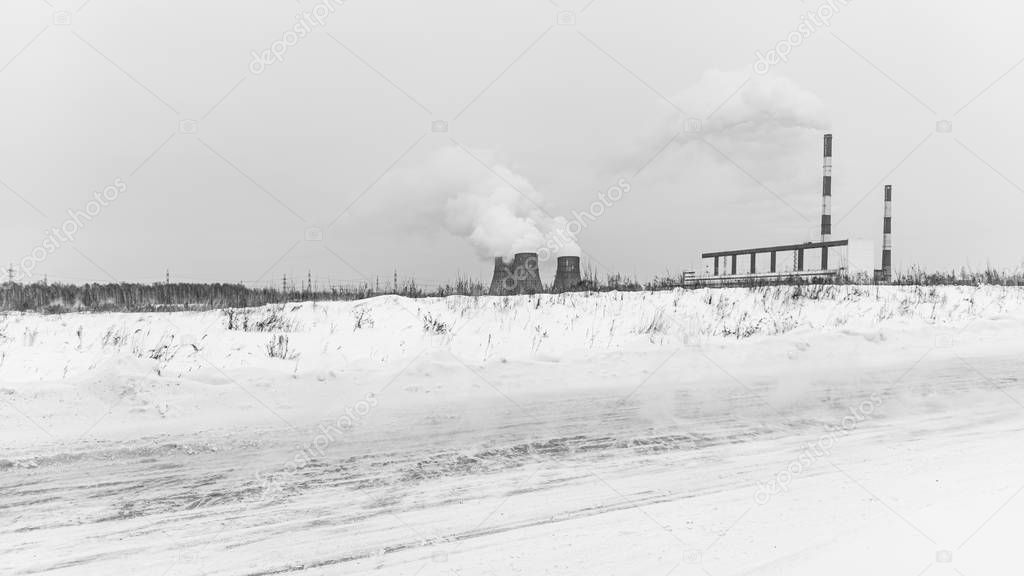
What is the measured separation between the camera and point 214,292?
21156mm

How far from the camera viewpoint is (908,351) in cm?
966

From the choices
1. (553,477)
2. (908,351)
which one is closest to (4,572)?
(553,477)

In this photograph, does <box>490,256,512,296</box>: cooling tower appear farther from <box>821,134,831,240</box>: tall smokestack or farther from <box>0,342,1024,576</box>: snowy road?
<box>821,134,831,240</box>: tall smokestack

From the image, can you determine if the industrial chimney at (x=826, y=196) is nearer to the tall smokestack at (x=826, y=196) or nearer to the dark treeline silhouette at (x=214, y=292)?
the tall smokestack at (x=826, y=196)

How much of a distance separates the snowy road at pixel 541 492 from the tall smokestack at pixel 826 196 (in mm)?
38036

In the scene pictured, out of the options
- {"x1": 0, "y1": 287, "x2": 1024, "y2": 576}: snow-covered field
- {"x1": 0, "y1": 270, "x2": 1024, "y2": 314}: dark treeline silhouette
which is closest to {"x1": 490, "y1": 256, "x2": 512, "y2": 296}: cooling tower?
{"x1": 0, "y1": 270, "x2": 1024, "y2": 314}: dark treeline silhouette

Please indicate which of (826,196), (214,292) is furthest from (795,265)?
(214,292)

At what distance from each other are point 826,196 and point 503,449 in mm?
42998

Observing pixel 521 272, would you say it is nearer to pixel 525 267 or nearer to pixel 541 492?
pixel 525 267

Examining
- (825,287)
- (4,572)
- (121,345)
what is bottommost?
(4,572)

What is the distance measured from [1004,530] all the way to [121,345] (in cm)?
1014

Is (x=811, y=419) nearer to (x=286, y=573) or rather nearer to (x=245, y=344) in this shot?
(x=286, y=573)

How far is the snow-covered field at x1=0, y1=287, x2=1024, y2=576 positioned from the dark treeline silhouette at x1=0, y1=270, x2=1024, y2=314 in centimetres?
497

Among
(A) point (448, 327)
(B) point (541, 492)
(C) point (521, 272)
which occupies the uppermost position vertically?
(C) point (521, 272)
